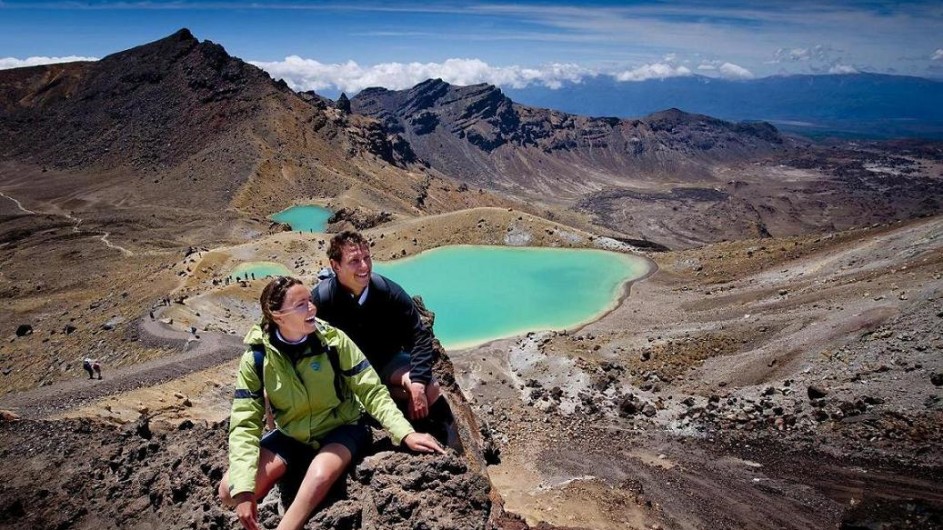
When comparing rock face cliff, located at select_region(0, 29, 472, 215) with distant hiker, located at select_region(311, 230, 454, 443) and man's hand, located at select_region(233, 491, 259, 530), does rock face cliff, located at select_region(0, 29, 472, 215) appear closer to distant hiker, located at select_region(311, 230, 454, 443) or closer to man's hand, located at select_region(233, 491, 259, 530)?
distant hiker, located at select_region(311, 230, 454, 443)

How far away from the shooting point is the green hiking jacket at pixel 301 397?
6.14m

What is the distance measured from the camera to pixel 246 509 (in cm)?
588

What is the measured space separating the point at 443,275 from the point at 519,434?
81.4ft

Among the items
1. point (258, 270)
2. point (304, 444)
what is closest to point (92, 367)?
point (258, 270)

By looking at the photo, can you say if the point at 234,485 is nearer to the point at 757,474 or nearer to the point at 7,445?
the point at 7,445

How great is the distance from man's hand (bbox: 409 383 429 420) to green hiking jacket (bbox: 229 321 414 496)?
27.9 inches

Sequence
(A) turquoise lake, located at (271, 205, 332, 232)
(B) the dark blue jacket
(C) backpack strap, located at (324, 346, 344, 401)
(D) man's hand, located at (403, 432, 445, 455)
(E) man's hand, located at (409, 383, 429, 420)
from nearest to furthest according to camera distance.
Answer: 1. (C) backpack strap, located at (324, 346, 344, 401)
2. (D) man's hand, located at (403, 432, 445, 455)
3. (E) man's hand, located at (409, 383, 429, 420)
4. (B) the dark blue jacket
5. (A) turquoise lake, located at (271, 205, 332, 232)

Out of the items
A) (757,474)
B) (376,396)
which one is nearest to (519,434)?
(757,474)

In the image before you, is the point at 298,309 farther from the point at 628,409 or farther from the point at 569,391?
the point at 569,391

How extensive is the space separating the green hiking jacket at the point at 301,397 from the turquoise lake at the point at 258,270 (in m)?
38.7

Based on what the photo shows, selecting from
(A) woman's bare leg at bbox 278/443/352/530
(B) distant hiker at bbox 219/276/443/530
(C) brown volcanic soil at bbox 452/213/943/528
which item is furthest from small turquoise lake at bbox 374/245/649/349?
(A) woman's bare leg at bbox 278/443/352/530

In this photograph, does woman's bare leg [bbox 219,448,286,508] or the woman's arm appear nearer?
the woman's arm

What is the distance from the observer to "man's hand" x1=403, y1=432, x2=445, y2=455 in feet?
22.5

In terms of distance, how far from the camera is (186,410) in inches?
788
